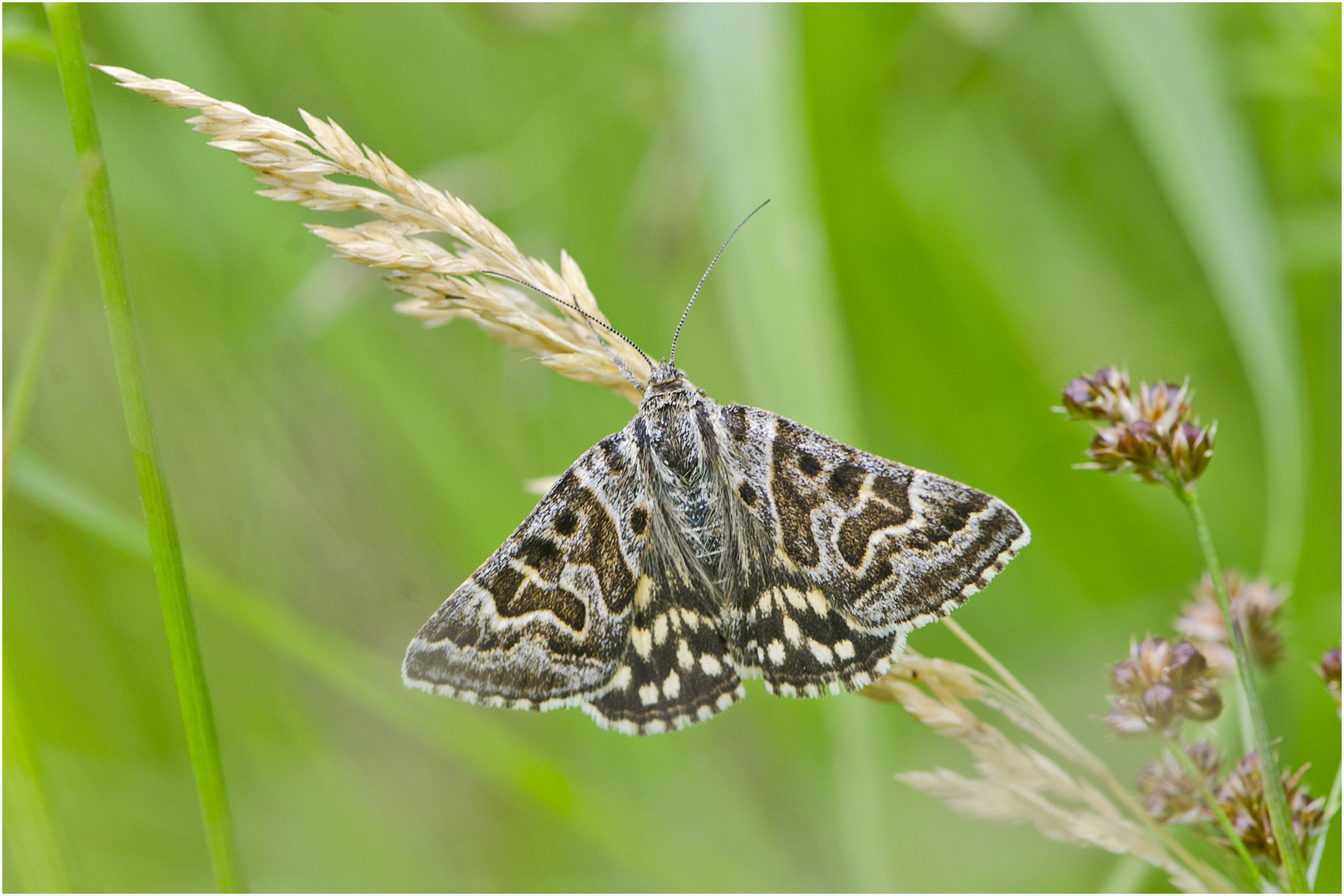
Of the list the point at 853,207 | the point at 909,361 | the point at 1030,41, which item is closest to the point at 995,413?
the point at 909,361

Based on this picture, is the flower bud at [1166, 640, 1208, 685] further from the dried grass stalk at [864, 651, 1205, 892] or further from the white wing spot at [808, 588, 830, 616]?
the white wing spot at [808, 588, 830, 616]

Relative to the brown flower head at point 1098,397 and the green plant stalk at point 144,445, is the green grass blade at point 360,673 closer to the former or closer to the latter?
the green plant stalk at point 144,445

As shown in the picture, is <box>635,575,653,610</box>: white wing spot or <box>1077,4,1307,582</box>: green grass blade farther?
<box>1077,4,1307,582</box>: green grass blade

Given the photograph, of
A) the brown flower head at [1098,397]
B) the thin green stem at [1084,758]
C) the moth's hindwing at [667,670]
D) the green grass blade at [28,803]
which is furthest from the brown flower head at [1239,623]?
the green grass blade at [28,803]

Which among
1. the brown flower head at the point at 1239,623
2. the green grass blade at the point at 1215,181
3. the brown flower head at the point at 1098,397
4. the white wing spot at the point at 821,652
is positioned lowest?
the white wing spot at the point at 821,652

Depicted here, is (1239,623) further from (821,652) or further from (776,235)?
(776,235)

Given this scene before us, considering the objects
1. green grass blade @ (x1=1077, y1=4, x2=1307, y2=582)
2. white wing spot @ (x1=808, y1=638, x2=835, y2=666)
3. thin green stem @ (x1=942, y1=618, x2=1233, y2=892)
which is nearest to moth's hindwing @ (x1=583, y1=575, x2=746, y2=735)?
white wing spot @ (x1=808, y1=638, x2=835, y2=666)
